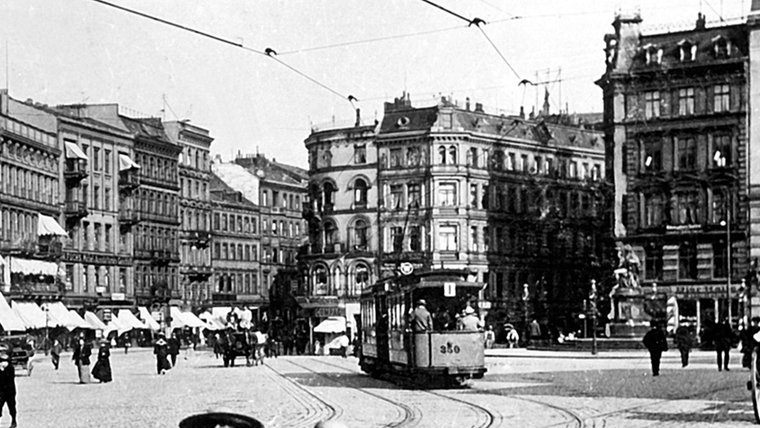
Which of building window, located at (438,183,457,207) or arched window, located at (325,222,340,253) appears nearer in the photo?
building window, located at (438,183,457,207)

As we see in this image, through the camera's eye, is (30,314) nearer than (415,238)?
Yes

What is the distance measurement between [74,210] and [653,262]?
31.1m

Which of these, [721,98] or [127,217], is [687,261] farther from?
[127,217]

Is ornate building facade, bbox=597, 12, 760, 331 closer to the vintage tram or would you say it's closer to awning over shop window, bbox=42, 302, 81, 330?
awning over shop window, bbox=42, 302, 81, 330

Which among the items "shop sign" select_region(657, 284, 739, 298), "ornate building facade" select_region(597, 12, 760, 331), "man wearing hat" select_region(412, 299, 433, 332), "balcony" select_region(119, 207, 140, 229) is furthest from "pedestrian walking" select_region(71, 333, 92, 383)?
"balcony" select_region(119, 207, 140, 229)

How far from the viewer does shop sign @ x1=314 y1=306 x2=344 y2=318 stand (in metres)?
89.1

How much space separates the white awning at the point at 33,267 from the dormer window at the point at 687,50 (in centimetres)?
3391

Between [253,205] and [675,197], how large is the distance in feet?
135

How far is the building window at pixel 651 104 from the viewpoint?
74500 mm

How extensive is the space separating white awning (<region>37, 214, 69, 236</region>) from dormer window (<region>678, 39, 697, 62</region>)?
33.1 meters

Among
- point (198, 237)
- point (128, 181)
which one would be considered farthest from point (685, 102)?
point (198, 237)

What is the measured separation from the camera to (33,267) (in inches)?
2635

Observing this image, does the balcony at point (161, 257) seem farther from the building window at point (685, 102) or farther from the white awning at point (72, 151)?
the building window at point (685, 102)

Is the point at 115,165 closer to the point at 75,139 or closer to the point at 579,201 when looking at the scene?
the point at 75,139
